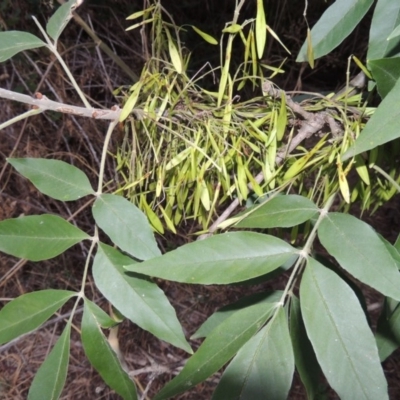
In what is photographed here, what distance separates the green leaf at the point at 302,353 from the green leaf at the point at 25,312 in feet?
0.80

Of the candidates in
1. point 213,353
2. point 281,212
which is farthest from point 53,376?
point 281,212

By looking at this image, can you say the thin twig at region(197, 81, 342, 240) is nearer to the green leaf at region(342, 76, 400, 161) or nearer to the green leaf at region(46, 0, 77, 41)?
the green leaf at region(342, 76, 400, 161)

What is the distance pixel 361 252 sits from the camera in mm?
395

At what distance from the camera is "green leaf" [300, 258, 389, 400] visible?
37 cm

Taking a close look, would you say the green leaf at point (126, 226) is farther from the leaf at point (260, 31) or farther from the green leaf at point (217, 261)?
the leaf at point (260, 31)

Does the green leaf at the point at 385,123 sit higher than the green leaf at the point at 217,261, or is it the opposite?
the green leaf at the point at 385,123

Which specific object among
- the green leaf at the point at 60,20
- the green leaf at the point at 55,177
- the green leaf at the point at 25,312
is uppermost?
the green leaf at the point at 60,20

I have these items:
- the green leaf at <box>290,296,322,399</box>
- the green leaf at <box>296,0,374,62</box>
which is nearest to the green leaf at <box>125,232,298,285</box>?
the green leaf at <box>290,296,322,399</box>

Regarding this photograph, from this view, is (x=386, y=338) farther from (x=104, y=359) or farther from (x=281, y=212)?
(x=104, y=359)

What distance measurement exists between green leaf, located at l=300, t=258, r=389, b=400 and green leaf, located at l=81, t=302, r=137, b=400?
0.19 metres

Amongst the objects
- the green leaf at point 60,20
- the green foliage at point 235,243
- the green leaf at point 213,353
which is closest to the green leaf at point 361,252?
the green foliage at point 235,243

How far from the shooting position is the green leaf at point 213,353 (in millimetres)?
413

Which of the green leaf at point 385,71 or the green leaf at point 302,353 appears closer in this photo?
the green leaf at point 385,71

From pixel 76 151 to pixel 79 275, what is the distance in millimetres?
427
